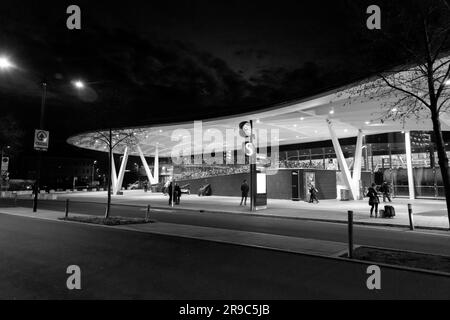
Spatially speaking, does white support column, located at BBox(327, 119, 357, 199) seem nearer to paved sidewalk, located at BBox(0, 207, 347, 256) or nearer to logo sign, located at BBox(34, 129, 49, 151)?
paved sidewalk, located at BBox(0, 207, 347, 256)

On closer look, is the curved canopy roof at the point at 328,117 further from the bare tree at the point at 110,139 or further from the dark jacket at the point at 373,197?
the dark jacket at the point at 373,197

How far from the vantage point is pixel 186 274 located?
6.27 m

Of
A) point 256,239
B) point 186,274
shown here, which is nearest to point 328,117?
point 256,239

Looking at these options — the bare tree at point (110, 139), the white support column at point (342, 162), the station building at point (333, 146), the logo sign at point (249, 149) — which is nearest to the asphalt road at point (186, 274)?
A: the bare tree at point (110, 139)

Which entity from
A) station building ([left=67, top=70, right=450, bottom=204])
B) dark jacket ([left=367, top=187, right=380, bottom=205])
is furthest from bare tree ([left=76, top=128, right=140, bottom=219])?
dark jacket ([left=367, top=187, right=380, bottom=205])

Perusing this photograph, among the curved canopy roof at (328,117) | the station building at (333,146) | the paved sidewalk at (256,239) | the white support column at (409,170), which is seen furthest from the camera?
the white support column at (409,170)

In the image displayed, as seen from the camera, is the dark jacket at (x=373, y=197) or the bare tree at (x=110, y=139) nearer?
the bare tree at (x=110, y=139)

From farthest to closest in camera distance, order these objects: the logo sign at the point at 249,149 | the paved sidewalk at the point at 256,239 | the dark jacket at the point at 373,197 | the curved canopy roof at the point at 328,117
Answer: the logo sign at the point at 249,149
the curved canopy roof at the point at 328,117
the dark jacket at the point at 373,197
the paved sidewalk at the point at 256,239

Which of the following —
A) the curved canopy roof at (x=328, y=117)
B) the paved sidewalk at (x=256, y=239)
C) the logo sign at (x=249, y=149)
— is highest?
the curved canopy roof at (x=328, y=117)

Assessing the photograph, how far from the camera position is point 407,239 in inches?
413

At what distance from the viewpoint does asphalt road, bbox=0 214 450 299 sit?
17.1 ft

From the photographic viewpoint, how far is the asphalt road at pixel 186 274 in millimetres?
5227

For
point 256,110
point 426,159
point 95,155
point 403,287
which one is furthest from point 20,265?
point 95,155

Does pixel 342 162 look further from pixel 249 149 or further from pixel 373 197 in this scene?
pixel 373 197
